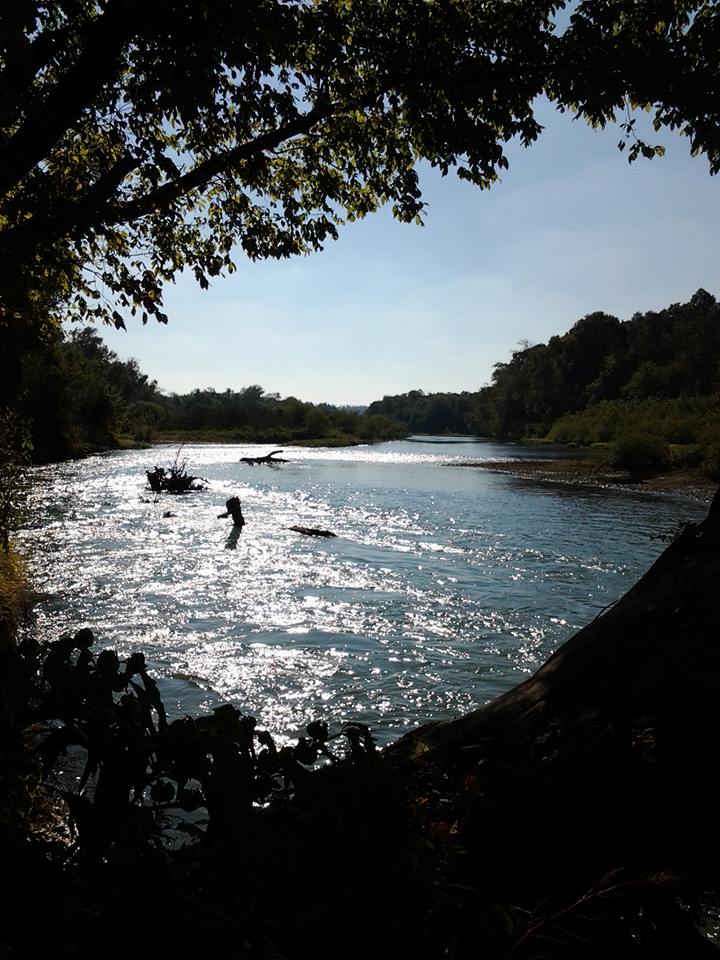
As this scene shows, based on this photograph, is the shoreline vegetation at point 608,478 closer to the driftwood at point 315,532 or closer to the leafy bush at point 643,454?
the leafy bush at point 643,454

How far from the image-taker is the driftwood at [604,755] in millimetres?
2814

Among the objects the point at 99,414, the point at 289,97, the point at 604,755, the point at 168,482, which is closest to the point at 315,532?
the point at 168,482

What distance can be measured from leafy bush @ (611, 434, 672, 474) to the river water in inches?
606

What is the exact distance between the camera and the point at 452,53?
24.6ft

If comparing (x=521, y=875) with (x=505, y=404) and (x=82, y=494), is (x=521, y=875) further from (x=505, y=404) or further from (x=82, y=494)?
(x=505, y=404)

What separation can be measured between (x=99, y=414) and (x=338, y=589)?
6761 cm

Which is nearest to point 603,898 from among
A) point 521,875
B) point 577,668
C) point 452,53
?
point 521,875

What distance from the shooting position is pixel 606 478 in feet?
159

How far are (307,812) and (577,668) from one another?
2.16 m

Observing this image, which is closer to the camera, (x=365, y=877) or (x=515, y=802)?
(x=365, y=877)

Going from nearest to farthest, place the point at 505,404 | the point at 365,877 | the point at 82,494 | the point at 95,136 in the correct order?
1. the point at 365,877
2. the point at 95,136
3. the point at 82,494
4. the point at 505,404

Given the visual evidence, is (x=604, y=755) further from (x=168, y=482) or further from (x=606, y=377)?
(x=606, y=377)

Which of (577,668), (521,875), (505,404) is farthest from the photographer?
(505,404)

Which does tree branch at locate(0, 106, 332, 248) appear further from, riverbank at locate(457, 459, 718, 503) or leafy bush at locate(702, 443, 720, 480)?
leafy bush at locate(702, 443, 720, 480)
